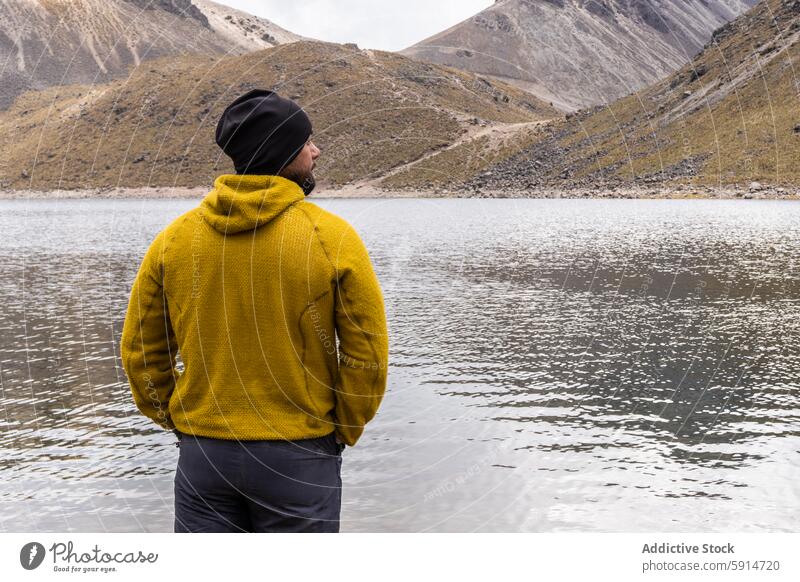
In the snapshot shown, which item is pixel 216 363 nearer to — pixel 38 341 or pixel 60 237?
pixel 38 341

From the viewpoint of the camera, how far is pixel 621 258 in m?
40.9

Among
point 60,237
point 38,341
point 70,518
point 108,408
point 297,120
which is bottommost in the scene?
point 60,237

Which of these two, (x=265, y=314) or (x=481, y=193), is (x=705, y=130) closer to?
(x=481, y=193)

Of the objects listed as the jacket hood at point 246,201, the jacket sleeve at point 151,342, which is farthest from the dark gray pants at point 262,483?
the jacket hood at point 246,201

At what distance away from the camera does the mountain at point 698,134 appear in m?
110

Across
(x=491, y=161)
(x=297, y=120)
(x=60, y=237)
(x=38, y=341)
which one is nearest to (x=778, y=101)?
(x=491, y=161)

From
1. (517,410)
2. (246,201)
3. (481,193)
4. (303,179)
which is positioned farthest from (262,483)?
(481,193)

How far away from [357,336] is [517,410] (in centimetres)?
1080

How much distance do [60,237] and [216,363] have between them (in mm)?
63683

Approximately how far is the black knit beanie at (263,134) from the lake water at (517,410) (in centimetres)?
631

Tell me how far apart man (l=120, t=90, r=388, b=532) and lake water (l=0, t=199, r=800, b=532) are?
5.51 m

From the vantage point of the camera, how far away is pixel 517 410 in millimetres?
14125

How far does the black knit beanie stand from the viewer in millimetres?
3789

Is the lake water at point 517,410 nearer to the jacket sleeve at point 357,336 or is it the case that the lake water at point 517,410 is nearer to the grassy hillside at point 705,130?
the jacket sleeve at point 357,336
